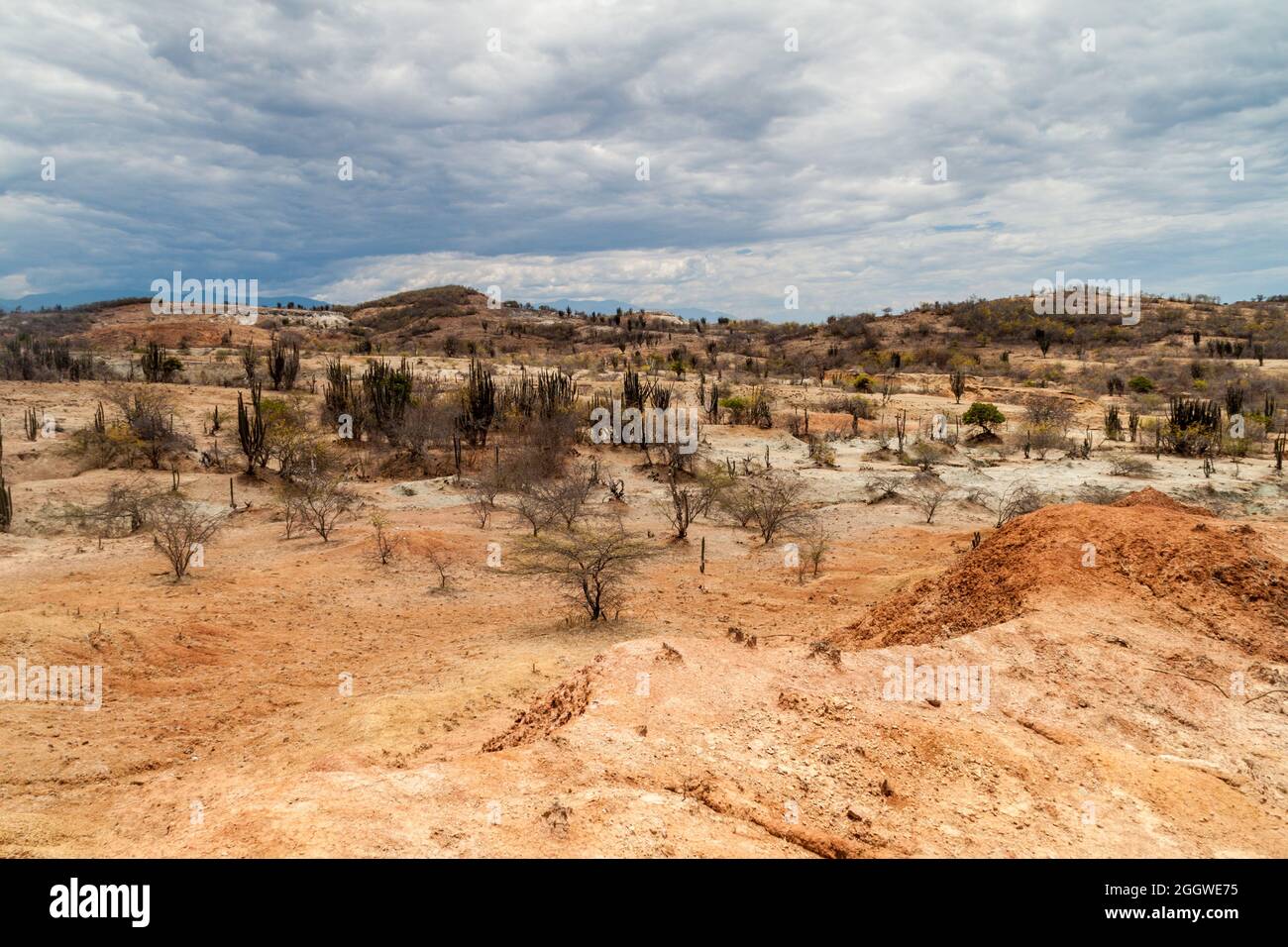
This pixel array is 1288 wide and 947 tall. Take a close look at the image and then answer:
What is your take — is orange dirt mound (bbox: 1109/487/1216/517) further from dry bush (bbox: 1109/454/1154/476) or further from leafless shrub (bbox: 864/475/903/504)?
dry bush (bbox: 1109/454/1154/476)

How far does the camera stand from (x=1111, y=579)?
9.22m

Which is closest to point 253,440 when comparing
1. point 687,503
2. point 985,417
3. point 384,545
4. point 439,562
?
point 384,545

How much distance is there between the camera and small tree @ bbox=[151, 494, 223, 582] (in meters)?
14.0

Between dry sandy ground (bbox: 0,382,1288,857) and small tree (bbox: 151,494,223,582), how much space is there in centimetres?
60

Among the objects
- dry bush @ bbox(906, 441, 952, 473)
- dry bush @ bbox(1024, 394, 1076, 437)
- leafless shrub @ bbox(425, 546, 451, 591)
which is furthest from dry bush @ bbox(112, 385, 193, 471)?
dry bush @ bbox(1024, 394, 1076, 437)

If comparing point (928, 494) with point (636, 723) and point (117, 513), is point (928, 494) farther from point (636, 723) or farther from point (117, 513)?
point (117, 513)

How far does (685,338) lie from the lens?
6481cm

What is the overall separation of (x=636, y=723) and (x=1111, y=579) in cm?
686

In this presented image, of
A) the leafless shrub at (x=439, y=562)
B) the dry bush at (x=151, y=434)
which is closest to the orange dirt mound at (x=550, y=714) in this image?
the leafless shrub at (x=439, y=562)

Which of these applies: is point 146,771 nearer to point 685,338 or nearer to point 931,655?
point 931,655

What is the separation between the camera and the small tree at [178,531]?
45.8 feet
